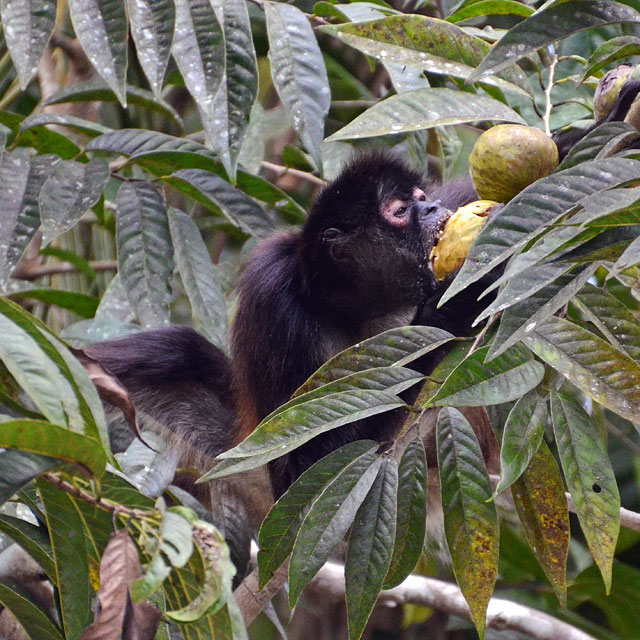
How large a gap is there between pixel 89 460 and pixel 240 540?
1.32 meters

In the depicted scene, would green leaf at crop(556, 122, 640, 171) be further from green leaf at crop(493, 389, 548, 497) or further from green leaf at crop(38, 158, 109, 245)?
green leaf at crop(38, 158, 109, 245)

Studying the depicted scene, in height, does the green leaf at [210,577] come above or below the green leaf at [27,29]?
below

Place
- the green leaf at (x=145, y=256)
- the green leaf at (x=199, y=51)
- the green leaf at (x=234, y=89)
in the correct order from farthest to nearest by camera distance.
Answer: the green leaf at (x=145, y=256) < the green leaf at (x=234, y=89) < the green leaf at (x=199, y=51)

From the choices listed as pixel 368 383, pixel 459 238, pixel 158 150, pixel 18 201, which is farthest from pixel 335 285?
pixel 368 383

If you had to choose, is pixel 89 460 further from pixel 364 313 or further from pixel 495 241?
pixel 364 313

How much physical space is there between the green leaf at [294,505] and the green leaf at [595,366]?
10.9 inches

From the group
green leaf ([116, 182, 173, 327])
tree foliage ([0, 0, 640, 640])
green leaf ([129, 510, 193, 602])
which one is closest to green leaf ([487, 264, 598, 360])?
tree foliage ([0, 0, 640, 640])

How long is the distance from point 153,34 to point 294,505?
2.54ft

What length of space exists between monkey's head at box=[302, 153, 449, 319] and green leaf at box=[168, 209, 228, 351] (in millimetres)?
440

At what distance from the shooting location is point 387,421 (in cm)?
225

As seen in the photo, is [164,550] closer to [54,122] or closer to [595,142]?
[595,142]

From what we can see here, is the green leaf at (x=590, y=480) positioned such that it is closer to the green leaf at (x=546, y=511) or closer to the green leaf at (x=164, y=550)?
the green leaf at (x=546, y=511)

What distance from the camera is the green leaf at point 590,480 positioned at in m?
1.05

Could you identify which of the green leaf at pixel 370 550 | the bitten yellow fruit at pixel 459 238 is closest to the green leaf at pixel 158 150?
the bitten yellow fruit at pixel 459 238
